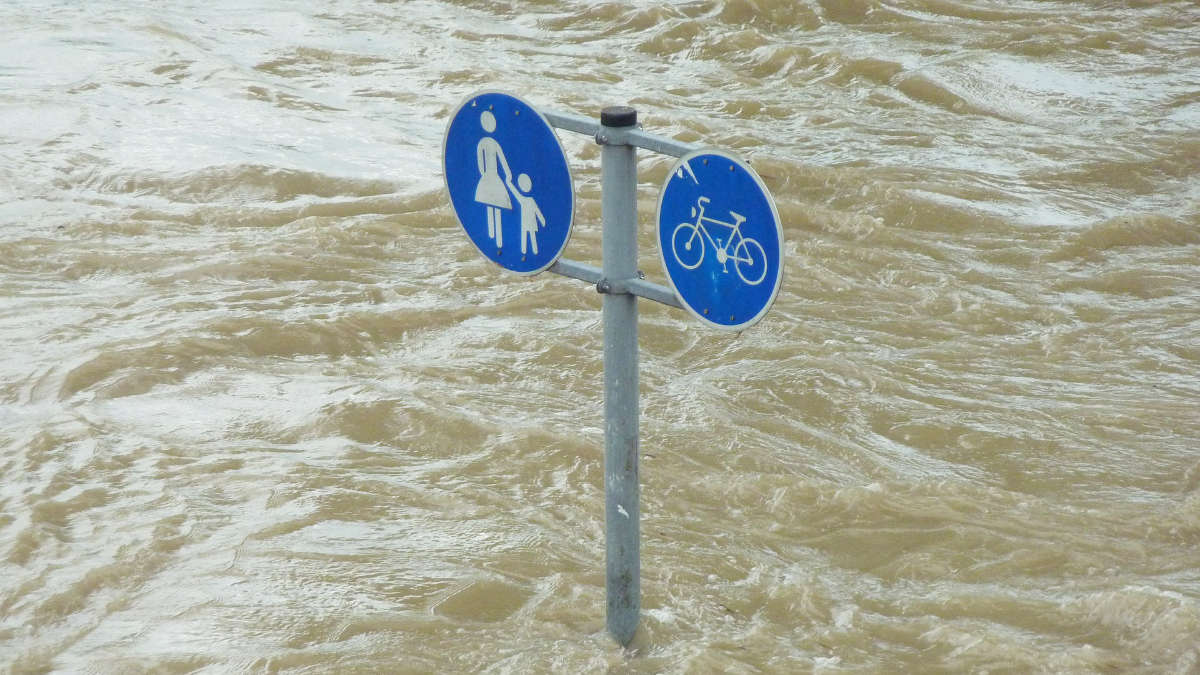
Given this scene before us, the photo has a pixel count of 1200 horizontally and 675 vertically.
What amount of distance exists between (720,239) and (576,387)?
7.54ft

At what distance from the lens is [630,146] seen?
248 centimetres

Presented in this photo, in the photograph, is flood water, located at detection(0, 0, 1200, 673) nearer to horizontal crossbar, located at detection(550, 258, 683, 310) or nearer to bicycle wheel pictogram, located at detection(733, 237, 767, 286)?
horizontal crossbar, located at detection(550, 258, 683, 310)

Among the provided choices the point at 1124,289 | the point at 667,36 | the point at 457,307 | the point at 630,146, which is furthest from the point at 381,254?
the point at 667,36

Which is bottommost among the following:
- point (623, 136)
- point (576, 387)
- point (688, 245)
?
point (576, 387)

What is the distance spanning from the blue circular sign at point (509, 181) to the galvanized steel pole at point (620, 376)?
9cm

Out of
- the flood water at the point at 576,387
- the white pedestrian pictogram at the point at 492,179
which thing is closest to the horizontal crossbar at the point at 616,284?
the white pedestrian pictogram at the point at 492,179

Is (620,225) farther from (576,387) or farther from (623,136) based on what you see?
(576,387)

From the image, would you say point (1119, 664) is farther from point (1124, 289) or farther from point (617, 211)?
point (1124, 289)

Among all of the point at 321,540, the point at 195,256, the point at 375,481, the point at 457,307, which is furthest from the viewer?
the point at 195,256

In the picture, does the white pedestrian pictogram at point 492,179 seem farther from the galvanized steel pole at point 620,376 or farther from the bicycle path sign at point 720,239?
the bicycle path sign at point 720,239

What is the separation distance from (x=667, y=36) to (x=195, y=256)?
4704 millimetres

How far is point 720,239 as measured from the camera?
7.73 feet

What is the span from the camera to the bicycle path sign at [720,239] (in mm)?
2281

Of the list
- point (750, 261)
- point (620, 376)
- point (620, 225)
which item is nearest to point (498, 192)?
point (620, 225)
